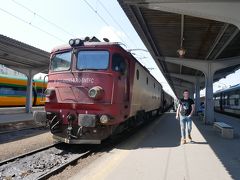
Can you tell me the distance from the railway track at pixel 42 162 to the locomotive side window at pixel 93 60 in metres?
2.53

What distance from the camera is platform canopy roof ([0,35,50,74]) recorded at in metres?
15.9

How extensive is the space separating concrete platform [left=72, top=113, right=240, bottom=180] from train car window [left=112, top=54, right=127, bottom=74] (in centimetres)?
244

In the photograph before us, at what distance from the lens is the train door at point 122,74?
9.32 metres

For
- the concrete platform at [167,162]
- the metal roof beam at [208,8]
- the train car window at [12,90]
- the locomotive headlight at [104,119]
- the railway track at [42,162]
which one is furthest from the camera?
the train car window at [12,90]

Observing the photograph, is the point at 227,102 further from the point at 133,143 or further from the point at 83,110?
the point at 83,110

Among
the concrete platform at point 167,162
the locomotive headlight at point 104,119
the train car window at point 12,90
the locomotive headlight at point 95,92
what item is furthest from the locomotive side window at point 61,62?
the train car window at point 12,90

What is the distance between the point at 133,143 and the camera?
412 inches

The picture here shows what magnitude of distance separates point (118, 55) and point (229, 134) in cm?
592

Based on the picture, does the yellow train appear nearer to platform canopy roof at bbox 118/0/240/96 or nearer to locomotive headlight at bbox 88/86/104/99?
platform canopy roof at bbox 118/0/240/96

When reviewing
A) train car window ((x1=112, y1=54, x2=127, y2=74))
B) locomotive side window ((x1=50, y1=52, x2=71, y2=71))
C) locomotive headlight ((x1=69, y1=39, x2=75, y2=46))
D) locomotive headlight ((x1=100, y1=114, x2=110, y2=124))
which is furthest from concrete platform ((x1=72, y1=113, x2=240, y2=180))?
locomotive headlight ((x1=69, y1=39, x2=75, y2=46))

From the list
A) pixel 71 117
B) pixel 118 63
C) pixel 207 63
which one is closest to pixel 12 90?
pixel 207 63

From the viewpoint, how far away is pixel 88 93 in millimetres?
8859

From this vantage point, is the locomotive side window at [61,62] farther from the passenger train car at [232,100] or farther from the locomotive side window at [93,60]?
the passenger train car at [232,100]

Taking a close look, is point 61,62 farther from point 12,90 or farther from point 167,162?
point 12,90
